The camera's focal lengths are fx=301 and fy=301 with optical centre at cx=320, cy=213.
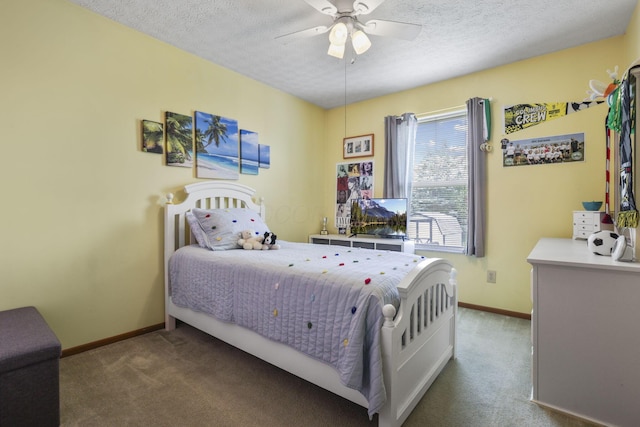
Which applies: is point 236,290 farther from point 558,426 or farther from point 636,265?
point 636,265

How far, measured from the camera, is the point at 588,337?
1485 mm

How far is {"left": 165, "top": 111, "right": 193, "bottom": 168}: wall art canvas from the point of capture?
2.67m

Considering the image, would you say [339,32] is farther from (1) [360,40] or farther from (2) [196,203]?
(2) [196,203]

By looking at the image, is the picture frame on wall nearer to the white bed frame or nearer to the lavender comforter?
the lavender comforter

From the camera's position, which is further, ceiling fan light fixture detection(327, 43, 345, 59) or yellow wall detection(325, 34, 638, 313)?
yellow wall detection(325, 34, 638, 313)

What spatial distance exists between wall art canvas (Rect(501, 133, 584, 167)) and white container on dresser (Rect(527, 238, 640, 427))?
1.46 meters

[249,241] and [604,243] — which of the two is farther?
[249,241]

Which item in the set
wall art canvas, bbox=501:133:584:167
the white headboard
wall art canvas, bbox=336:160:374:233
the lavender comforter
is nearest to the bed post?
the white headboard

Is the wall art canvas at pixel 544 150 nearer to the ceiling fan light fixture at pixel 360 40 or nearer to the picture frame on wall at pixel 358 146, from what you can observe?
the picture frame on wall at pixel 358 146

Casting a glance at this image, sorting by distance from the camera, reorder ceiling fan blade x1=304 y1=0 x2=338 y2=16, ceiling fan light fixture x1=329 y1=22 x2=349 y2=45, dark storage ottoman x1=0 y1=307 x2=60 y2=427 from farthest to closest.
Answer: ceiling fan light fixture x1=329 y1=22 x2=349 y2=45, ceiling fan blade x1=304 y1=0 x2=338 y2=16, dark storage ottoman x1=0 y1=307 x2=60 y2=427

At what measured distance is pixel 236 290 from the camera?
1.98 meters

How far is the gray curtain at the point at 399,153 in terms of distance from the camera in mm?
3574

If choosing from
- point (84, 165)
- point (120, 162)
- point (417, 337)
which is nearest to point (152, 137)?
point (120, 162)

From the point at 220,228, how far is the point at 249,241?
0.89 ft
